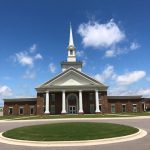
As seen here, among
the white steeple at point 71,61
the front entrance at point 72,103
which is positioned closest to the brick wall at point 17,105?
the front entrance at point 72,103

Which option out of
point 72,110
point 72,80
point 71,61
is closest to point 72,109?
point 72,110

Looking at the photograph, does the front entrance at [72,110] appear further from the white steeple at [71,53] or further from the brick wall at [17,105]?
the white steeple at [71,53]

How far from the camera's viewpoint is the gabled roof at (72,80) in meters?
54.8

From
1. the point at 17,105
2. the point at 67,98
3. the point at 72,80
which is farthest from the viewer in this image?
the point at 17,105

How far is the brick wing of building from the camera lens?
53.8 meters

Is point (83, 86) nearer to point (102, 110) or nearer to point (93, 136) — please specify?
point (102, 110)

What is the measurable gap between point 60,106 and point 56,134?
39.9m

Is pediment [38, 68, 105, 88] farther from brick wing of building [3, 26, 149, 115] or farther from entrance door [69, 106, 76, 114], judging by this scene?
entrance door [69, 106, 76, 114]

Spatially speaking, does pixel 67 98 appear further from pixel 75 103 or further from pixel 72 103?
pixel 75 103

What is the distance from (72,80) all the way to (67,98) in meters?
4.21

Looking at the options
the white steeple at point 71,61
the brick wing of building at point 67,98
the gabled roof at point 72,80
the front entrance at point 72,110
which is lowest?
the front entrance at point 72,110

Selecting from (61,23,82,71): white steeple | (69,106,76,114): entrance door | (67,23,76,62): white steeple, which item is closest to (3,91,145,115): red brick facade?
(69,106,76,114): entrance door

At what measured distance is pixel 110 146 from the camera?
1216cm

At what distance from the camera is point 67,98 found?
2194 inches
